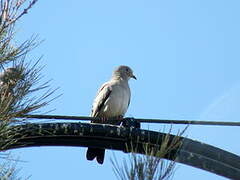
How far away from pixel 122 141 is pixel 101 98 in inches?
190

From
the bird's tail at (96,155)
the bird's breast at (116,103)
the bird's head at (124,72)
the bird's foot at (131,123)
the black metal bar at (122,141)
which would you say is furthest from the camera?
the bird's head at (124,72)

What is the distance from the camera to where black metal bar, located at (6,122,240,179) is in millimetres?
3844

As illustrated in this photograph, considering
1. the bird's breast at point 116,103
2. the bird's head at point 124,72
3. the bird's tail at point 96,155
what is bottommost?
the bird's tail at point 96,155

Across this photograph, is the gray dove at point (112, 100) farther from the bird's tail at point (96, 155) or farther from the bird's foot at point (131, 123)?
the bird's foot at point (131, 123)

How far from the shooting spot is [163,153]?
320cm

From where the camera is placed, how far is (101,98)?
9.06 metres

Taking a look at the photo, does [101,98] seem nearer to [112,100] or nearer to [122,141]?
[112,100]

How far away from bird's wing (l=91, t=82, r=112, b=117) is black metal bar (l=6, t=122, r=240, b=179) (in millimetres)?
4629

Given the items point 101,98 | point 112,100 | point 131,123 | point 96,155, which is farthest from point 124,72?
point 131,123

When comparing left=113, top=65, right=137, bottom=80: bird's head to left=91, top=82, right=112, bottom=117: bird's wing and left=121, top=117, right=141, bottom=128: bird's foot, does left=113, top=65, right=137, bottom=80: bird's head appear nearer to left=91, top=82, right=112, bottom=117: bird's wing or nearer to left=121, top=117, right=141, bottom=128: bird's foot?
left=91, top=82, right=112, bottom=117: bird's wing

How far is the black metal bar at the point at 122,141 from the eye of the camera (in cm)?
384

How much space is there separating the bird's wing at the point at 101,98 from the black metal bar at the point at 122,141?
4629 millimetres

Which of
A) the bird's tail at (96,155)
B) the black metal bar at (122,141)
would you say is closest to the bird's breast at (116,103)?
the bird's tail at (96,155)

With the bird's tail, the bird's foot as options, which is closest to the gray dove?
the bird's tail
